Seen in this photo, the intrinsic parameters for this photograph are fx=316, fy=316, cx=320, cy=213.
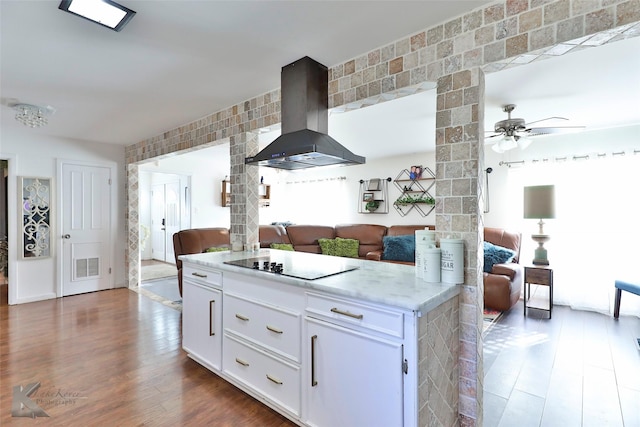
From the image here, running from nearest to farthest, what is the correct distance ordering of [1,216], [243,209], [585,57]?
[585,57], [243,209], [1,216]

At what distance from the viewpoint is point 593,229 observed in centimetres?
400

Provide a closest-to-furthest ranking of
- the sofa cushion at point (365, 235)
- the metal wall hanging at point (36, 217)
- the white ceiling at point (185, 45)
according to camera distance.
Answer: the white ceiling at point (185, 45)
the metal wall hanging at point (36, 217)
the sofa cushion at point (365, 235)

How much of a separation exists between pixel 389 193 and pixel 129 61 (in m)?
4.51

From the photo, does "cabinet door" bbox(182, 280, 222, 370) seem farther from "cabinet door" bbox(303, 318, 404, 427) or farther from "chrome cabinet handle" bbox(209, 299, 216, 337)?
"cabinet door" bbox(303, 318, 404, 427)

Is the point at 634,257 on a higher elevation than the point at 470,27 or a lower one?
lower

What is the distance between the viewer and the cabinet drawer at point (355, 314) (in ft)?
4.65

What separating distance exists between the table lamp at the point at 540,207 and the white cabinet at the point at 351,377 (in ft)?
11.0

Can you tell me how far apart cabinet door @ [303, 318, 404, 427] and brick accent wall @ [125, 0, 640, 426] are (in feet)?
1.79

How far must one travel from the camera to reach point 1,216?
6379 mm

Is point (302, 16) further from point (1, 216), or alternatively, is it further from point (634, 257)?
point (1, 216)

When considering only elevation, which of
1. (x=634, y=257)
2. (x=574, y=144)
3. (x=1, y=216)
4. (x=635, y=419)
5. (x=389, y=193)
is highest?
(x=574, y=144)

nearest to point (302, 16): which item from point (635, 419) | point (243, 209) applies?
point (243, 209)

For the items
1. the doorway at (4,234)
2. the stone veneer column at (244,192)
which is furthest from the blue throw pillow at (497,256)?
the doorway at (4,234)

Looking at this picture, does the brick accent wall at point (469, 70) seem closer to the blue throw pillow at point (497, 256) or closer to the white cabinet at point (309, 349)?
the white cabinet at point (309, 349)
